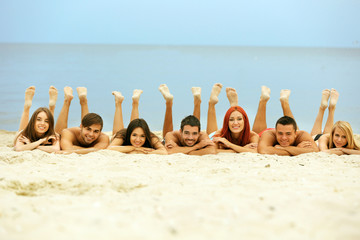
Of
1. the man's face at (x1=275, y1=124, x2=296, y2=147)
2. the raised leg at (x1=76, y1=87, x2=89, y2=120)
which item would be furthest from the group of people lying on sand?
the raised leg at (x1=76, y1=87, x2=89, y2=120)

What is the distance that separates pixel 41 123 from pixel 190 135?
203 centimetres

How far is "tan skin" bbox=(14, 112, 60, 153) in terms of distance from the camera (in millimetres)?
4973

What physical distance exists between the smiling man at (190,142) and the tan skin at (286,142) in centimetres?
72

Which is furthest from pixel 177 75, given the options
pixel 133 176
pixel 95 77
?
pixel 133 176

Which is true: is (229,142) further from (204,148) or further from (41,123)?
(41,123)

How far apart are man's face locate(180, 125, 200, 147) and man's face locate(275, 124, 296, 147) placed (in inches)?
43.0

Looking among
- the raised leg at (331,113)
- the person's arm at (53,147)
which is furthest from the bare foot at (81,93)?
the raised leg at (331,113)

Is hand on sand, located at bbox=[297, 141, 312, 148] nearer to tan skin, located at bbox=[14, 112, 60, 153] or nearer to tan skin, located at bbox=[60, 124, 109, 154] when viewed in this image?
tan skin, located at bbox=[60, 124, 109, 154]

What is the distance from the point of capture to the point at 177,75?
19562mm

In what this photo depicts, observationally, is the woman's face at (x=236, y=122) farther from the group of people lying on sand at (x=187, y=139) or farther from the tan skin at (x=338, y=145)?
the tan skin at (x=338, y=145)

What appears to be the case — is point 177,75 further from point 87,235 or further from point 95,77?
point 87,235

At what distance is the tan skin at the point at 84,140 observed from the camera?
5094mm

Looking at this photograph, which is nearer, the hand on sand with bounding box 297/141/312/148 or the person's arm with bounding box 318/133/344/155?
the person's arm with bounding box 318/133/344/155

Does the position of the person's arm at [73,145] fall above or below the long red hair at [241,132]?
below
